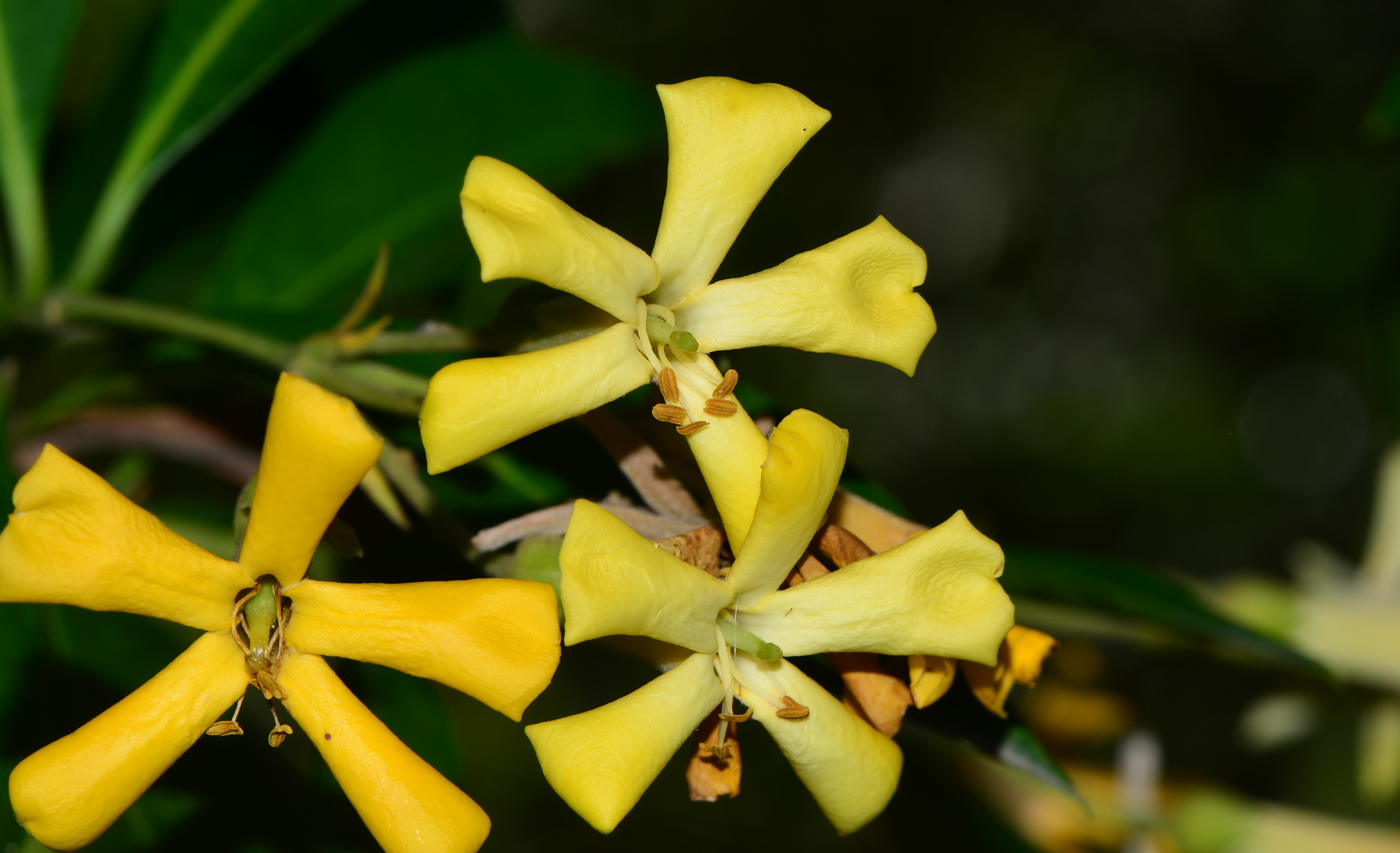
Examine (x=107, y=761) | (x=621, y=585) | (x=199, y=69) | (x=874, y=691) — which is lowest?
(x=107, y=761)

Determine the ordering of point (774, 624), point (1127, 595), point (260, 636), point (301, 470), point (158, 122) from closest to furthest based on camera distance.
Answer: point (301, 470), point (260, 636), point (774, 624), point (1127, 595), point (158, 122)

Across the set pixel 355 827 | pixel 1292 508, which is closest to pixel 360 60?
pixel 355 827

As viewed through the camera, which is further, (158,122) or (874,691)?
(158,122)

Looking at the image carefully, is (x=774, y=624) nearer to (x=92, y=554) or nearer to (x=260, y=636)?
(x=260, y=636)

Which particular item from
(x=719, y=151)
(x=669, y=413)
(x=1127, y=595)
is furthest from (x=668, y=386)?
(x=1127, y=595)

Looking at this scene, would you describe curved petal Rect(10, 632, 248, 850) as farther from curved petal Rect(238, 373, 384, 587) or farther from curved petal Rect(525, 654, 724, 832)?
curved petal Rect(525, 654, 724, 832)

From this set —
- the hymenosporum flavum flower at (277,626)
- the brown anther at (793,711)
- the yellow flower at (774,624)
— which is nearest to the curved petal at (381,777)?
the hymenosporum flavum flower at (277,626)
